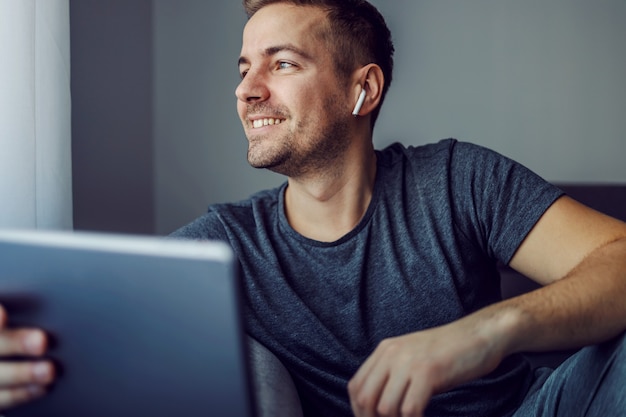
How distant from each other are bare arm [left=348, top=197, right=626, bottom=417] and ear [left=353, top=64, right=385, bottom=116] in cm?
51

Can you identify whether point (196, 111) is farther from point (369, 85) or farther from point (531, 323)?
point (531, 323)

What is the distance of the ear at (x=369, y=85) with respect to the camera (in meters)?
1.58

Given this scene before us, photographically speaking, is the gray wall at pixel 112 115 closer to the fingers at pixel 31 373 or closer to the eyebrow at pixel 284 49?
the eyebrow at pixel 284 49

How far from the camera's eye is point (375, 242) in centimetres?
136

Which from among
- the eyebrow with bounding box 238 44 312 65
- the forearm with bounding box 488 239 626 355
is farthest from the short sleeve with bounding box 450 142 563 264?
the eyebrow with bounding box 238 44 312 65

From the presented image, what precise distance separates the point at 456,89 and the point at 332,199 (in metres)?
1.14

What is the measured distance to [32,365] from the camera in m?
0.71

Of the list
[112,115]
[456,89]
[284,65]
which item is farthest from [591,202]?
[112,115]

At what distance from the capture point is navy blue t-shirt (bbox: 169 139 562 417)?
1.28m

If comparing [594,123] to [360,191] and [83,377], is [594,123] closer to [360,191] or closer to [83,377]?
[360,191]

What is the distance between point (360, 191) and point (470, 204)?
0.25 metres

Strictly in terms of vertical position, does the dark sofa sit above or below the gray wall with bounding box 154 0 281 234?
below

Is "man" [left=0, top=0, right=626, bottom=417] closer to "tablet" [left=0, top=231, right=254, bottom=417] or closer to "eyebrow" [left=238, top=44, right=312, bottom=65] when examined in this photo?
"eyebrow" [left=238, top=44, right=312, bottom=65]

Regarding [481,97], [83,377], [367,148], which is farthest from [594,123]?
[83,377]
